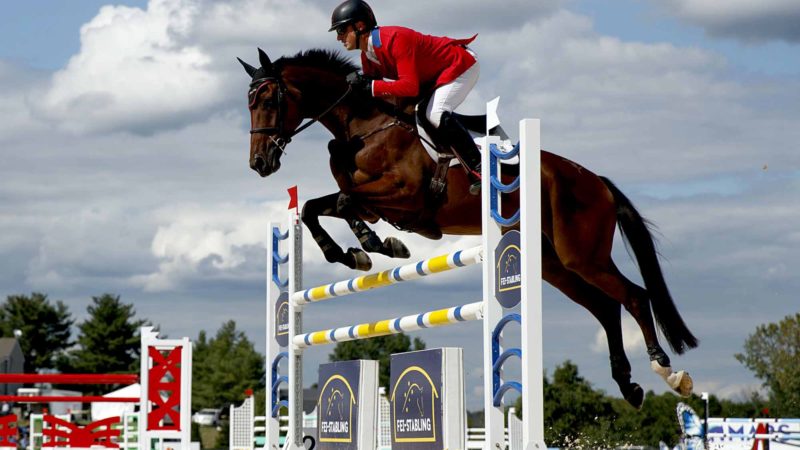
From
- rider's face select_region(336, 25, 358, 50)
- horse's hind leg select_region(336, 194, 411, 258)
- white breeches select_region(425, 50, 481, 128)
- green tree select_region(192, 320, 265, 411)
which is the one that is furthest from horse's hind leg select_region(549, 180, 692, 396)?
green tree select_region(192, 320, 265, 411)

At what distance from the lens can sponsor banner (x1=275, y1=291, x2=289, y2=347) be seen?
5.74 m

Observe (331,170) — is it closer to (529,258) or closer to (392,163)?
(392,163)

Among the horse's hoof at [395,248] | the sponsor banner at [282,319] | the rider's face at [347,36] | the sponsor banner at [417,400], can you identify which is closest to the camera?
the sponsor banner at [417,400]

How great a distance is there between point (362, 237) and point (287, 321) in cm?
89

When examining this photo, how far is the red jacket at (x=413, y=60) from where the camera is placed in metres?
4.81

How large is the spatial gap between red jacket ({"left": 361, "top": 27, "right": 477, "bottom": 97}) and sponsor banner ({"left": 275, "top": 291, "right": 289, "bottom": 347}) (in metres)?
1.35

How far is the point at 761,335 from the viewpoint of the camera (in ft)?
91.1

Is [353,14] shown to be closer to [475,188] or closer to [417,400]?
[475,188]

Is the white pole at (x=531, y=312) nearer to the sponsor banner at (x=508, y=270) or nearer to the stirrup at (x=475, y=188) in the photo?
the sponsor banner at (x=508, y=270)

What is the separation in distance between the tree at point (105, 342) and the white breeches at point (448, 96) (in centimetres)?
4455

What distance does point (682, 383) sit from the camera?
15.2 ft

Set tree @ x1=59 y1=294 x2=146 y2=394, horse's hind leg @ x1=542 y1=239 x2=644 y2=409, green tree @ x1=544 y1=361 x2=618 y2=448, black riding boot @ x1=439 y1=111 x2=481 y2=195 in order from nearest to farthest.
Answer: black riding boot @ x1=439 y1=111 x2=481 y2=195 → horse's hind leg @ x1=542 y1=239 x2=644 y2=409 → green tree @ x1=544 y1=361 x2=618 y2=448 → tree @ x1=59 y1=294 x2=146 y2=394

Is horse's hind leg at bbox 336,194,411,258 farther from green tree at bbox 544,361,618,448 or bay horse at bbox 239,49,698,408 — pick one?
green tree at bbox 544,361,618,448

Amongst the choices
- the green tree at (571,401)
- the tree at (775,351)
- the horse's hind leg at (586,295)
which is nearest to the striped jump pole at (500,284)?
the horse's hind leg at (586,295)
